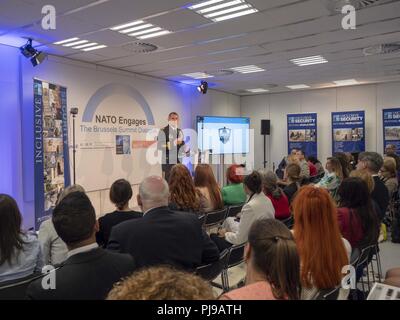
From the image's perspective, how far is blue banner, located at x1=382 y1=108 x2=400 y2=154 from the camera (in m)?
9.38

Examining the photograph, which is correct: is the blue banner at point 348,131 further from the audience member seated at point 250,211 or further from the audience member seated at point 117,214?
the audience member seated at point 117,214

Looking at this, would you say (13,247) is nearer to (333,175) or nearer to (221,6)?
(221,6)

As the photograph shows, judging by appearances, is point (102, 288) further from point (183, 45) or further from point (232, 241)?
point (183, 45)

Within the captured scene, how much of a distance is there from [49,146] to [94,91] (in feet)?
6.38

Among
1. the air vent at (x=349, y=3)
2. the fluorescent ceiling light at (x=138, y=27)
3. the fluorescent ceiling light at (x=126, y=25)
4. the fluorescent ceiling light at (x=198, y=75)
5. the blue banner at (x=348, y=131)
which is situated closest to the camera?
the air vent at (x=349, y=3)

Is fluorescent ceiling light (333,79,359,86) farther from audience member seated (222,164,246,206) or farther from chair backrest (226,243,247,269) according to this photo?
chair backrest (226,243,247,269)

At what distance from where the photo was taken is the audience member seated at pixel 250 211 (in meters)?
→ 3.33

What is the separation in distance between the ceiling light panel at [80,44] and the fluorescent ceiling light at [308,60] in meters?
3.62

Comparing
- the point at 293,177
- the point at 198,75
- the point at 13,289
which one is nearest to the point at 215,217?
the point at 293,177

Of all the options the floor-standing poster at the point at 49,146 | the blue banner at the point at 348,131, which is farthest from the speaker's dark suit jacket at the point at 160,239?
the blue banner at the point at 348,131

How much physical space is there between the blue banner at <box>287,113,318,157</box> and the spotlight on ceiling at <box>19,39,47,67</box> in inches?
296

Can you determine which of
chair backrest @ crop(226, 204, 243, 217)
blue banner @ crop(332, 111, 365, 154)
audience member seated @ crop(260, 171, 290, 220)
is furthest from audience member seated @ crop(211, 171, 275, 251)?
blue banner @ crop(332, 111, 365, 154)
